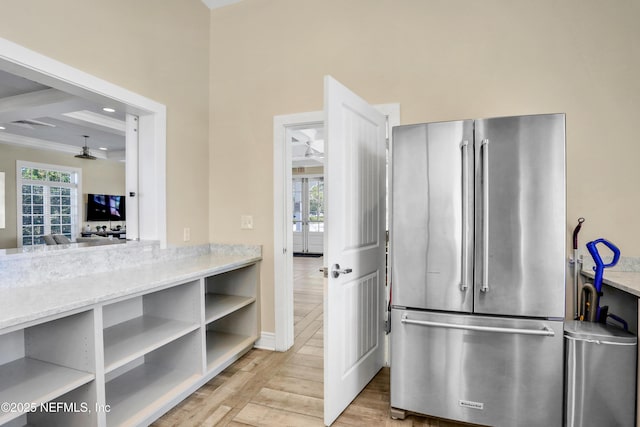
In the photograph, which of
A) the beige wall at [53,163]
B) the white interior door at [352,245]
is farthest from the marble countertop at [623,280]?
the beige wall at [53,163]

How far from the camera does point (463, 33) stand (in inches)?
95.9

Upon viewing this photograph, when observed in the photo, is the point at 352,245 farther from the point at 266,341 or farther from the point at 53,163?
the point at 53,163

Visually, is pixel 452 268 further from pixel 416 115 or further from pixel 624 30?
pixel 624 30

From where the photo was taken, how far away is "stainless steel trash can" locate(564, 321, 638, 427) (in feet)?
5.29

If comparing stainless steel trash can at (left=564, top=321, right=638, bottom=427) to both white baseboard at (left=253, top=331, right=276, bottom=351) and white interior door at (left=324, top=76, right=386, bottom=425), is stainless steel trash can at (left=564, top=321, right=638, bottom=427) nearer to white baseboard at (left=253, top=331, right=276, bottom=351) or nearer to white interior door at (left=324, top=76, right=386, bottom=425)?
white interior door at (left=324, top=76, right=386, bottom=425)

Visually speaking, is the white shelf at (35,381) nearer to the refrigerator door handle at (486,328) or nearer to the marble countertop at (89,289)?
the marble countertop at (89,289)

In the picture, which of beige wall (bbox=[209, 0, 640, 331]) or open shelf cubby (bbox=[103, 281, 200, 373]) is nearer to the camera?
open shelf cubby (bbox=[103, 281, 200, 373])

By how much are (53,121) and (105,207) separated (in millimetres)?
3590

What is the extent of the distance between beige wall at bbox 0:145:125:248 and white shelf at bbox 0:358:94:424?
6.56 m

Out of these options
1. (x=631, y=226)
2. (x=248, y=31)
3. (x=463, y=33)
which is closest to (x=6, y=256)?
(x=248, y=31)

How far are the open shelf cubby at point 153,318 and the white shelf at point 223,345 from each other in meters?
0.42

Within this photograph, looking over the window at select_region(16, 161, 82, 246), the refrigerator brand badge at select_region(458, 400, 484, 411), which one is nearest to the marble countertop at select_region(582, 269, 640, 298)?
the refrigerator brand badge at select_region(458, 400, 484, 411)

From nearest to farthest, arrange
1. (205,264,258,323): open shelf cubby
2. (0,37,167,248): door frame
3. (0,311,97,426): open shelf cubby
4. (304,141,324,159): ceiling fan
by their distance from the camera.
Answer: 1. (0,311,97,426): open shelf cubby
2. (0,37,167,248): door frame
3. (205,264,258,323): open shelf cubby
4. (304,141,324,159): ceiling fan

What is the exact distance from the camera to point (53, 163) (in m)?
7.24
